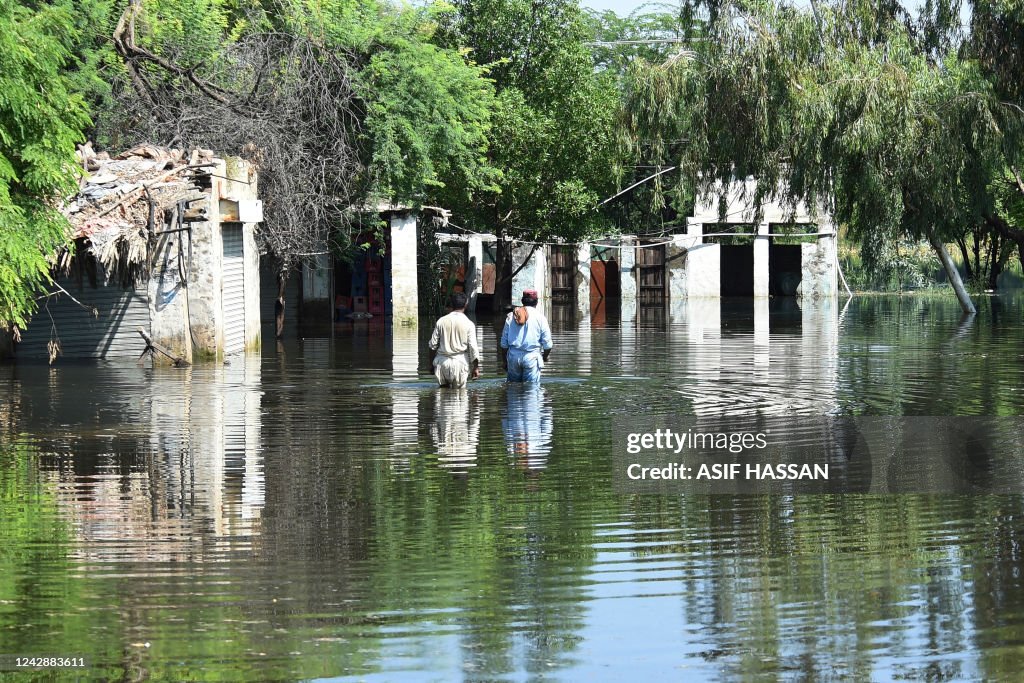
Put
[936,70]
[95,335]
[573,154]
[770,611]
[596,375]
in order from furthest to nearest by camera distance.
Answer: [573,154] → [936,70] → [95,335] → [596,375] → [770,611]

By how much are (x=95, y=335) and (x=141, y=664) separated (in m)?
17.4

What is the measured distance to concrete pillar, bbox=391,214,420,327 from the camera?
31.5 m

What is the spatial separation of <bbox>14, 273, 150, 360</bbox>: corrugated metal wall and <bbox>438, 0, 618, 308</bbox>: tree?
1602 cm

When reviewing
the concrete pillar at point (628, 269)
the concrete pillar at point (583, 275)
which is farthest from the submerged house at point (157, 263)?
the concrete pillar at point (628, 269)

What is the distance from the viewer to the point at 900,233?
33.2 meters

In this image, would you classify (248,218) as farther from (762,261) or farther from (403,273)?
(762,261)

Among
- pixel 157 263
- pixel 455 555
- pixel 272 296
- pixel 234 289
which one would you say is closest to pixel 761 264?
pixel 272 296

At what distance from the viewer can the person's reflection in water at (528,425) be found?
11.4m

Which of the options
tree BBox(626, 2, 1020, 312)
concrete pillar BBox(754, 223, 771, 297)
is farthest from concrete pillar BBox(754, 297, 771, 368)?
tree BBox(626, 2, 1020, 312)

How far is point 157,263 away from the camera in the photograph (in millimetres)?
20453

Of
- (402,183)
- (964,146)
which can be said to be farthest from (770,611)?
(964,146)

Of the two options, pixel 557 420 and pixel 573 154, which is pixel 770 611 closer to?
pixel 557 420

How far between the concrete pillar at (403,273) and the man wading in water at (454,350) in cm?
1499

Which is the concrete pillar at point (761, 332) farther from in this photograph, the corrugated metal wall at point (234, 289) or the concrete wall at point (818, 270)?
the corrugated metal wall at point (234, 289)
